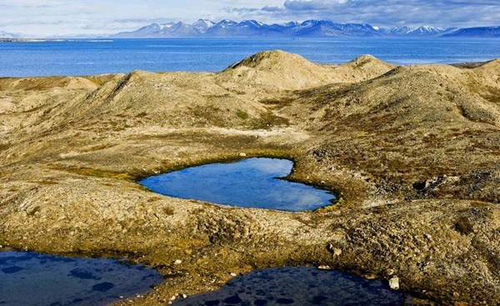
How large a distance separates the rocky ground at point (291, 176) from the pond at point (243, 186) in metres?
2.82

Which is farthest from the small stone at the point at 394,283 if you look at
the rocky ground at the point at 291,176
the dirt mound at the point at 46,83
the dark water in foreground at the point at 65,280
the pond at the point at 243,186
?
the dirt mound at the point at 46,83

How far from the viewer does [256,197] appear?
204 ft

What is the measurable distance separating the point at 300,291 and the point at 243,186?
30356 millimetres

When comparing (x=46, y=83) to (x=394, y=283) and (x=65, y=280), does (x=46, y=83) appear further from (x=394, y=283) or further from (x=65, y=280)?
(x=394, y=283)

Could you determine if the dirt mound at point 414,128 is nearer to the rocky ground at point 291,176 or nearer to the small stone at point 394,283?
the rocky ground at point 291,176

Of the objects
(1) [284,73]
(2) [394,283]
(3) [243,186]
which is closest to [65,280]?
(2) [394,283]

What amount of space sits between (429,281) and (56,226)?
34.6 meters

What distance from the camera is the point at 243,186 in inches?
2640

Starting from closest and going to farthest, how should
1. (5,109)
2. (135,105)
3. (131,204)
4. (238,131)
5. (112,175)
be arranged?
(131,204) → (112,175) → (238,131) → (135,105) → (5,109)

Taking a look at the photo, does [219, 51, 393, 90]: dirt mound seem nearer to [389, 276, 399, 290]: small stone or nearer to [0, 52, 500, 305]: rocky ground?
[0, 52, 500, 305]: rocky ground

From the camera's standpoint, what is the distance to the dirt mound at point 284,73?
155450mm

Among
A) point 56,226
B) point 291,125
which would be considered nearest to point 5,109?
point 291,125

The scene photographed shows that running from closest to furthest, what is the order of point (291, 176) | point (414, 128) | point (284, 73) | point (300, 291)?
1. point (300, 291)
2. point (291, 176)
3. point (414, 128)
4. point (284, 73)

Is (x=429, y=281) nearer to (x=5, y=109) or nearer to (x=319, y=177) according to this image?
(x=319, y=177)
